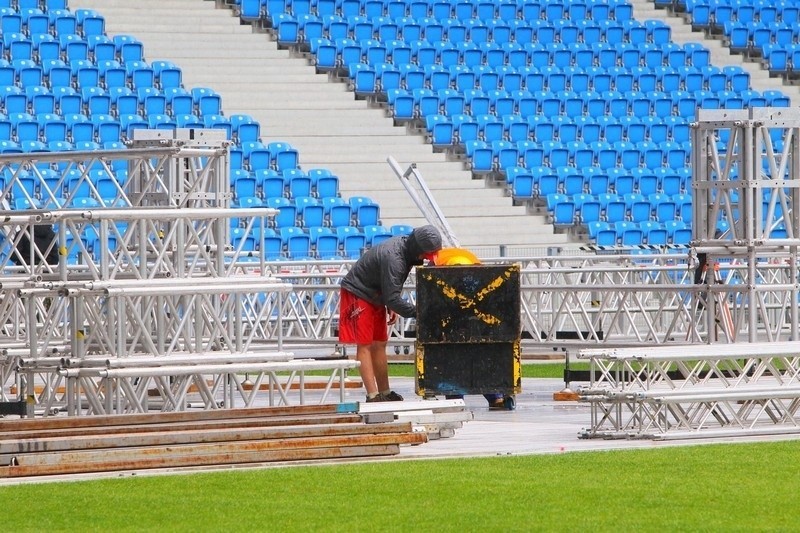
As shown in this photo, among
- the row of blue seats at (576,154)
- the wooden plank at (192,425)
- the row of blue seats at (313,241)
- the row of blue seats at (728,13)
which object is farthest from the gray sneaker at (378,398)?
the row of blue seats at (728,13)

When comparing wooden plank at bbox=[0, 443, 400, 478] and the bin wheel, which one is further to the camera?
the bin wheel

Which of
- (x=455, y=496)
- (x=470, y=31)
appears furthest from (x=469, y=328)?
(x=470, y=31)

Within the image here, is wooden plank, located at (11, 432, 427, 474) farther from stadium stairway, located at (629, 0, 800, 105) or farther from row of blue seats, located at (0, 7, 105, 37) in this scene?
stadium stairway, located at (629, 0, 800, 105)

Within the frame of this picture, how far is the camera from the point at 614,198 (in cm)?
3425

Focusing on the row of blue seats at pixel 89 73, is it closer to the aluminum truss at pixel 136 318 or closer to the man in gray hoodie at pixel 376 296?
the aluminum truss at pixel 136 318

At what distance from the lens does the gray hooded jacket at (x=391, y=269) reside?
15.6 meters

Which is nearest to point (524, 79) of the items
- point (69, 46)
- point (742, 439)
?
point (69, 46)

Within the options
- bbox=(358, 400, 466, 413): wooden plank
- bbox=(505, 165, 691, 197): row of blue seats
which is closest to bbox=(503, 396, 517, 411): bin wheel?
bbox=(358, 400, 466, 413): wooden plank

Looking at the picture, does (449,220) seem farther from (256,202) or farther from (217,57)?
(217,57)

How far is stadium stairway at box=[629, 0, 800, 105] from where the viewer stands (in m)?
42.0

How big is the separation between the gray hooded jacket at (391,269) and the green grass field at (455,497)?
10.1 feet

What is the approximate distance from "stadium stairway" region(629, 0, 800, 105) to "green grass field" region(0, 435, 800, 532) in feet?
99.2

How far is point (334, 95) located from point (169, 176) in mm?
16433

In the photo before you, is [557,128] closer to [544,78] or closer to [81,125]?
[544,78]
